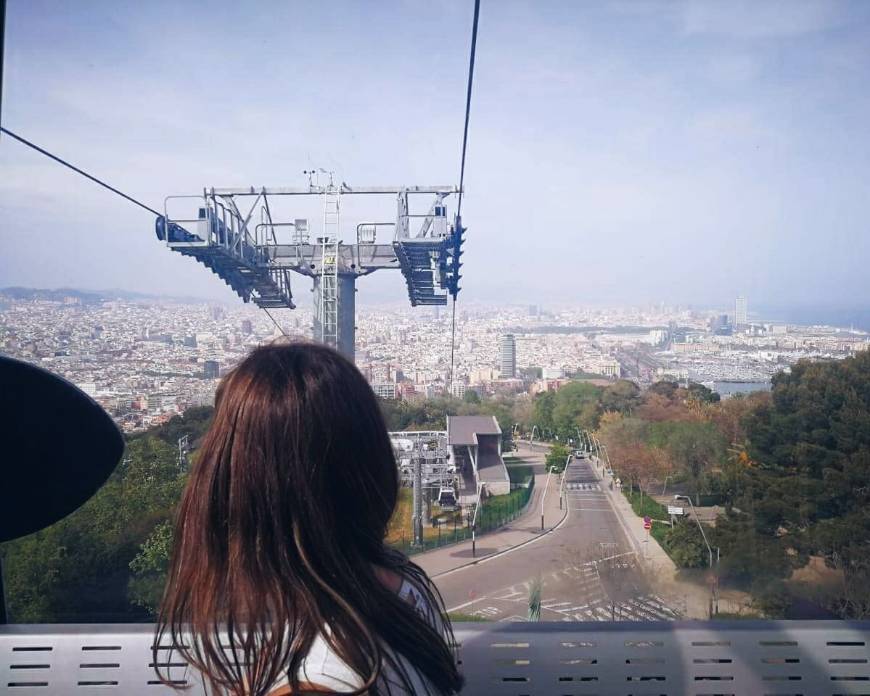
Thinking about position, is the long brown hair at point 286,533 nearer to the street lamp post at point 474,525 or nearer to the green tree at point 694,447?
the street lamp post at point 474,525

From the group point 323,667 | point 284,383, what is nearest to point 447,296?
point 284,383

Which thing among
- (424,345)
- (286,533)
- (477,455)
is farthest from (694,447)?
(286,533)

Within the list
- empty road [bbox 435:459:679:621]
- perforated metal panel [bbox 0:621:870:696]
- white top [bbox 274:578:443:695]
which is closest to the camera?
white top [bbox 274:578:443:695]

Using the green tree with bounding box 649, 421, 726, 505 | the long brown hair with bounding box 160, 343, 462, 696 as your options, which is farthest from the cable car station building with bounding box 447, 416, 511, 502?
the long brown hair with bounding box 160, 343, 462, 696

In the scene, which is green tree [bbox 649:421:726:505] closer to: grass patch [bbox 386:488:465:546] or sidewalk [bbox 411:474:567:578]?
sidewalk [bbox 411:474:567:578]

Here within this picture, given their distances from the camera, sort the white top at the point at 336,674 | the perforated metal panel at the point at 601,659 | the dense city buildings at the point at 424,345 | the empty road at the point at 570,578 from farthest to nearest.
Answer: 1. the dense city buildings at the point at 424,345
2. the empty road at the point at 570,578
3. the perforated metal panel at the point at 601,659
4. the white top at the point at 336,674

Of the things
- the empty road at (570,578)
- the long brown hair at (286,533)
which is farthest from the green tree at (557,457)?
the long brown hair at (286,533)

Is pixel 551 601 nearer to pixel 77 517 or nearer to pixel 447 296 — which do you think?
pixel 447 296
